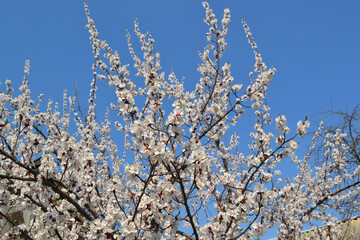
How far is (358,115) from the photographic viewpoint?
7.62m

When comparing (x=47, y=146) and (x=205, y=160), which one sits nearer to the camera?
(x=205, y=160)

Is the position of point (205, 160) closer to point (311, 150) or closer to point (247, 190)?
point (247, 190)

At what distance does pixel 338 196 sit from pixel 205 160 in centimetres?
545

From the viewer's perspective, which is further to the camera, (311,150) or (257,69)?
(311,150)

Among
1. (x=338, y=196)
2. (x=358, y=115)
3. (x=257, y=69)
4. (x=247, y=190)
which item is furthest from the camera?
(x=358, y=115)

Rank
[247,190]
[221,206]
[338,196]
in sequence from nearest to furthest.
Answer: [247,190] < [221,206] < [338,196]

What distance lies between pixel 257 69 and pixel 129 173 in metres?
3.63

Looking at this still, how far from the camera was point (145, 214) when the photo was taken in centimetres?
313

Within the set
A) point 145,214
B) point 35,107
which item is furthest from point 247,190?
point 35,107

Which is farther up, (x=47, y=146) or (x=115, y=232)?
(x=47, y=146)

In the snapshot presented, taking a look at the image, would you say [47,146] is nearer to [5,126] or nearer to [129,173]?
→ [5,126]

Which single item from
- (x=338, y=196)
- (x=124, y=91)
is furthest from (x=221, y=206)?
(x=338, y=196)

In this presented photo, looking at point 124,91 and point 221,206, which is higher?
point 124,91

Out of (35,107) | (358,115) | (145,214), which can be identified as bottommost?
(145,214)
